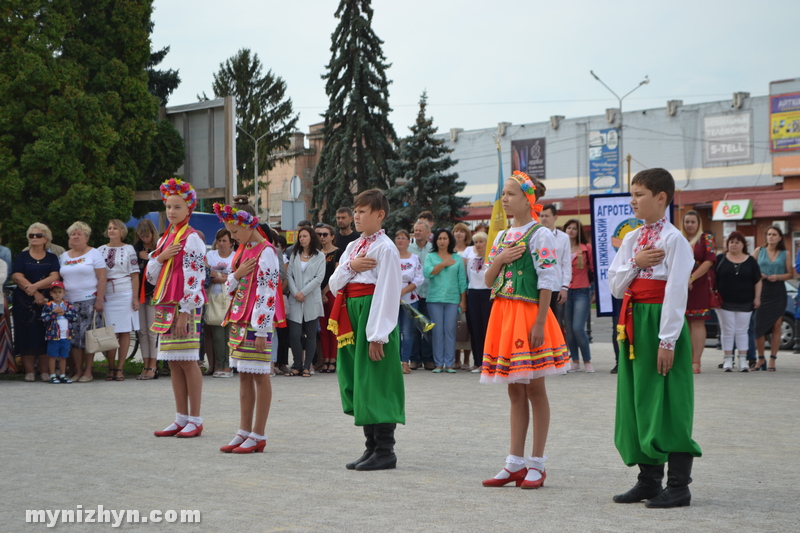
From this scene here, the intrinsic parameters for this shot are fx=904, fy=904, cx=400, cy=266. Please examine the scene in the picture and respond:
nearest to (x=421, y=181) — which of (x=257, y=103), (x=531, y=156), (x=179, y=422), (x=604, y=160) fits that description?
(x=257, y=103)

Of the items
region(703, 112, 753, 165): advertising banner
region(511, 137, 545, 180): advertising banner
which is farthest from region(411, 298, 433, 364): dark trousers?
region(511, 137, 545, 180): advertising banner

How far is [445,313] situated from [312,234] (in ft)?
8.27

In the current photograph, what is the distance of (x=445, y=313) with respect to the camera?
14.5 meters

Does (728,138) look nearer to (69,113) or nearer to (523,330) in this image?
(69,113)

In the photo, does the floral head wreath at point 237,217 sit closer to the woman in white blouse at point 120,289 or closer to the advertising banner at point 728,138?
the woman in white blouse at point 120,289

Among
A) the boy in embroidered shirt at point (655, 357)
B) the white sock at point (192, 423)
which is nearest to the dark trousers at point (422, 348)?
the white sock at point (192, 423)

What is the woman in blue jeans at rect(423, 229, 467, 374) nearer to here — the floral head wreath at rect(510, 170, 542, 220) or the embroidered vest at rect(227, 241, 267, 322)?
the embroidered vest at rect(227, 241, 267, 322)

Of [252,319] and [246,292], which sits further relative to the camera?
[246,292]

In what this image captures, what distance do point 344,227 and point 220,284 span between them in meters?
2.09

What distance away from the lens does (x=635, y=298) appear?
5734 mm

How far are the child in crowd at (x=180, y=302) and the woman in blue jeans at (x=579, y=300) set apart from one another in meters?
6.99

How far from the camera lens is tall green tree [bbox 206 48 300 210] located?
5606 cm

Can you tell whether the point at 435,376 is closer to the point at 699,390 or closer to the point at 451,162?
the point at 699,390

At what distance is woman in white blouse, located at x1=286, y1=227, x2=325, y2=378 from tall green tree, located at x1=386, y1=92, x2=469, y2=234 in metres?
25.5
